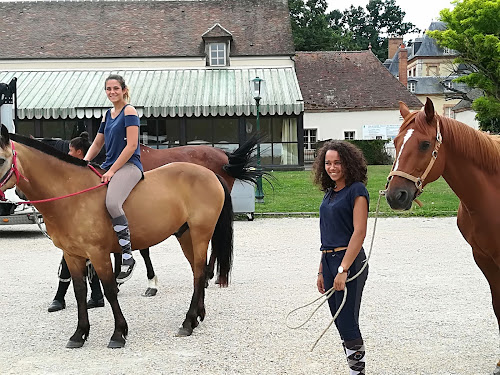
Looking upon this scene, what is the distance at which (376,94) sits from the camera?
35906 mm

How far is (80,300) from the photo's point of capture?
4.98 metres

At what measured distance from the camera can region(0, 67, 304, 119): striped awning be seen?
24.6 metres

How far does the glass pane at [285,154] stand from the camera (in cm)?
2673

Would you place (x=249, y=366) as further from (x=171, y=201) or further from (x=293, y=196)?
(x=293, y=196)

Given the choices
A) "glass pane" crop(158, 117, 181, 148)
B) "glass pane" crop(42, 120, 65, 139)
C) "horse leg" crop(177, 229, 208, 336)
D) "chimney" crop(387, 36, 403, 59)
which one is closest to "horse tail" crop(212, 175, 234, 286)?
"horse leg" crop(177, 229, 208, 336)

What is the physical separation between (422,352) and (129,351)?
251 centimetres

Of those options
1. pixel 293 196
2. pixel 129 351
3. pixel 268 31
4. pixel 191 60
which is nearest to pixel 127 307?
pixel 129 351

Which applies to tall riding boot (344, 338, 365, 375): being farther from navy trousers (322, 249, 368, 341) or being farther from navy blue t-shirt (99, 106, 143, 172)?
navy blue t-shirt (99, 106, 143, 172)

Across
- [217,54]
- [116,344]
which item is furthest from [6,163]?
[217,54]

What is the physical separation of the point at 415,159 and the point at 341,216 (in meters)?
0.60

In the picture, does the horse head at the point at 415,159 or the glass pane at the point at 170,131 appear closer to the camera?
the horse head at the point at 415,159

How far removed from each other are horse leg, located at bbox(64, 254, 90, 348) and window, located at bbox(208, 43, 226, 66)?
86.0ft

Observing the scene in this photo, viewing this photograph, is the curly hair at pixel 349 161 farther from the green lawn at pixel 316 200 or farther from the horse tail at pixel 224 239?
the green lawn at pixel 316 200

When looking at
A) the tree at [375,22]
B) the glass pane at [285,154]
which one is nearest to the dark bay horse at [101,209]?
the glass pane at [285,154]
